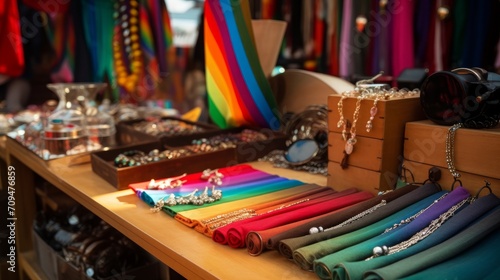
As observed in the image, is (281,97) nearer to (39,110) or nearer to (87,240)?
(87,240)

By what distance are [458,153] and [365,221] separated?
216mm

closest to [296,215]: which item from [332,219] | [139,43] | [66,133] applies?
[332,219]

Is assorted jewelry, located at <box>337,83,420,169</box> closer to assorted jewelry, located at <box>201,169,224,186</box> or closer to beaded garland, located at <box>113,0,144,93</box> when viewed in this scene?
assorted jewelry, located at <box>201,169,224,186</box>

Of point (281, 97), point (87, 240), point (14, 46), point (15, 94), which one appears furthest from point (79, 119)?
point (15, 94)

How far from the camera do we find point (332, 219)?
2.52 ft

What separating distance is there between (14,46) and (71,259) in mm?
1265

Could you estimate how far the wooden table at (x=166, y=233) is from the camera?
684 mm

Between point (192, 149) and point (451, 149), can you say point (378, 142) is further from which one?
point (192, 149)

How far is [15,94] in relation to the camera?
2381mm

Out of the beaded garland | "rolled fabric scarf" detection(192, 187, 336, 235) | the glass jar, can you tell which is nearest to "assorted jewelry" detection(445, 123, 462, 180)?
"rolled fabric scarf" detection(192, 187, 336, 235)

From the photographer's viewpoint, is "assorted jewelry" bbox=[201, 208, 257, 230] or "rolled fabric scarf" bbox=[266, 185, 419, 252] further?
"assorted jewelry" bbox=[201, 208, 257, 230]

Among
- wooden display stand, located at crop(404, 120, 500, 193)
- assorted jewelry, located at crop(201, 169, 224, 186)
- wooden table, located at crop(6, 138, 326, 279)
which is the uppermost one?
wooden display stand, located at crop(404, 120, 500, 193)

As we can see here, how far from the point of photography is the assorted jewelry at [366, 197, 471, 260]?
2.10 feet

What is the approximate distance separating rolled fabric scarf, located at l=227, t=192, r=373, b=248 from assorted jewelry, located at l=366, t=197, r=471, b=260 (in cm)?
18
